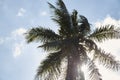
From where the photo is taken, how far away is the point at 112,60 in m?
19.7

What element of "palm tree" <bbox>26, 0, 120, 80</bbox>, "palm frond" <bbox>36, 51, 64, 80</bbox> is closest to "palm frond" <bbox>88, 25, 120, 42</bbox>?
"palm tree" <bbox>26, 0, 120, 80</bbox>

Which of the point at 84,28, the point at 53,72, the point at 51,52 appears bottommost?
the point at 53,72

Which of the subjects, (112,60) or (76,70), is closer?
(76,70)

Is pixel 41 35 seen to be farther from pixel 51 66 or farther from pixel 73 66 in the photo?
pixel 73 66

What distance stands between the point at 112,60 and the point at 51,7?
5798 millimetres

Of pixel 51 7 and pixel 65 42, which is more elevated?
pixel 51 7

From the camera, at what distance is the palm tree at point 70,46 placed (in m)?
18.9

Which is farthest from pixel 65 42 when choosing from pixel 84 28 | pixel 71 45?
pixel 84 28

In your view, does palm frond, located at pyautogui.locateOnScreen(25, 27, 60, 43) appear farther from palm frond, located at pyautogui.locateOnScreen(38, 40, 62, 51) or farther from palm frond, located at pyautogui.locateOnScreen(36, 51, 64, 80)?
palm frond, located at pyautogui.locateOnScreen(36, 51, 64, 80)

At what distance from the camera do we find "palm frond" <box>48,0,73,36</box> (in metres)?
20.3

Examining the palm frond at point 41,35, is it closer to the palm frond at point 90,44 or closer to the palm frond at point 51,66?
the palm frond at point 51,66

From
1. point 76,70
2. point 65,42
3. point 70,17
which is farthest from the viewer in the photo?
point 70,17

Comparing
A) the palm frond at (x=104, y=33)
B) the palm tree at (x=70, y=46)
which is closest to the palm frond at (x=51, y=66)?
the palm tree at (x=70, y=46)

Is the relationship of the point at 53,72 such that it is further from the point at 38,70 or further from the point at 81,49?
the point at 81,49
